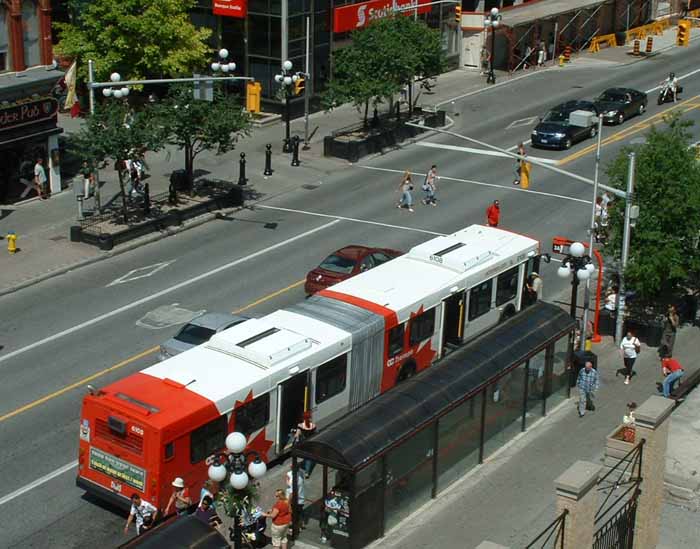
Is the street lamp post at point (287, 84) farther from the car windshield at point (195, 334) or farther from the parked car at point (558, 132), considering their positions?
the car windshield at point (195, 334)

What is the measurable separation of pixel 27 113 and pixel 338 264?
16807 millimetres

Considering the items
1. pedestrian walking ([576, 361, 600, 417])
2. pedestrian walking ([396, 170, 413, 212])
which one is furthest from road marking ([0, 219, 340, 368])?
pedestrian walking ([576, 361, 600, 417])

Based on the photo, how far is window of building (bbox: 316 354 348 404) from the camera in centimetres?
2709

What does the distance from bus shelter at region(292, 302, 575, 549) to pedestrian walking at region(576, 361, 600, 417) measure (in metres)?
0.75

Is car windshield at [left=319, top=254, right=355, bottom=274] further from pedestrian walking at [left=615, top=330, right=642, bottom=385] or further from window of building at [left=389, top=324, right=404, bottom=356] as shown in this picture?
pedestrian walking at [left=615, top=330, right=642, bottom=385]

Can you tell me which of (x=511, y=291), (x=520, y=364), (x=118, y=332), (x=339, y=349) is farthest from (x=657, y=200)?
(x=118, y=332)

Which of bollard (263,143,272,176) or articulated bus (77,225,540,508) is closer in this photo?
articulated bus (77,225,540,508)

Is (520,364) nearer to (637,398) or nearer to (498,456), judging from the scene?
(498,456)

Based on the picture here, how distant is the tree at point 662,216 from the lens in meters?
34.4

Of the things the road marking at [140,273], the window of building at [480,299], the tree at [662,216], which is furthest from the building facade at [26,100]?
the tree at [662,216]

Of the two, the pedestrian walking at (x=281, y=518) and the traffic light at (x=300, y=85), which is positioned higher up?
the traffic light at (x=300, y=85)

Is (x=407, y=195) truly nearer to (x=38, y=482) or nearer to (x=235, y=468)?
(x=38, y=482)

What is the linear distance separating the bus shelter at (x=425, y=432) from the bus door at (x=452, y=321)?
7.02 feet

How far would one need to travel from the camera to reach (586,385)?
99.1ft
